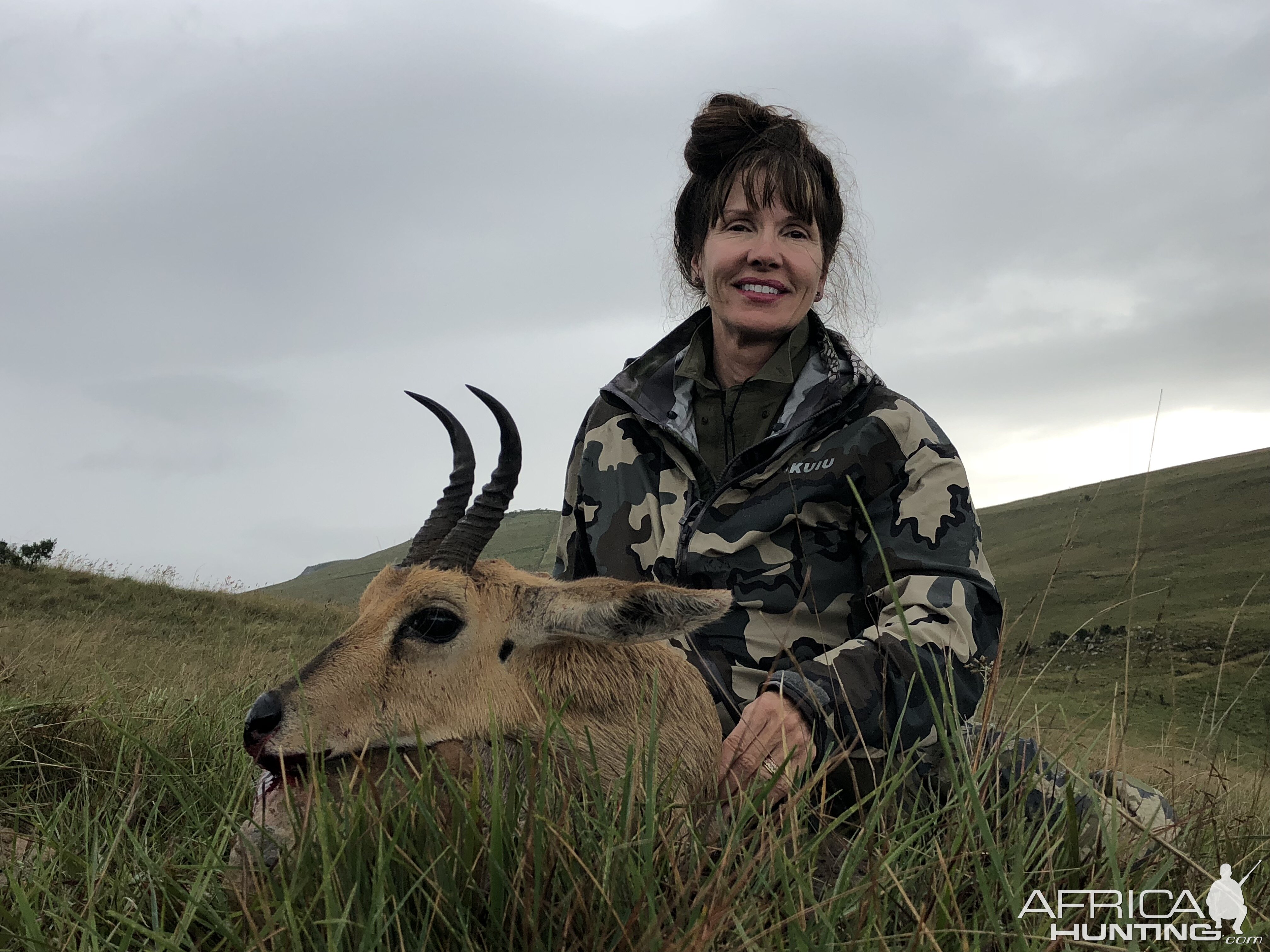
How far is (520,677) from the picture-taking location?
316cm

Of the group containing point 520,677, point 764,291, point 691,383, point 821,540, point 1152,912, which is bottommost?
point 1152,912

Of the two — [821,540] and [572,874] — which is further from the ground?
[821,540]

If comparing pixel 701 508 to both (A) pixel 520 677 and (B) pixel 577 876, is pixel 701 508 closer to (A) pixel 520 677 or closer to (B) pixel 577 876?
(A) pixel 520 677

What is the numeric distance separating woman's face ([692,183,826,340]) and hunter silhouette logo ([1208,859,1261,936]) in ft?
10.2

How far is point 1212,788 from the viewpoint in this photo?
5316 millimetres

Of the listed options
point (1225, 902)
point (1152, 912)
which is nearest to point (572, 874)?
point (1152, 912)

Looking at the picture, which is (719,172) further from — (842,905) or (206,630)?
(206,630)

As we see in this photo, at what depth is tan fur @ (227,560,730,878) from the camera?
9.41 feet

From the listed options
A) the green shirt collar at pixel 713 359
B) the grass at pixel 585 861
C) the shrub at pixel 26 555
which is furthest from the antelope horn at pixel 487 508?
the shrub at pixel 26 555

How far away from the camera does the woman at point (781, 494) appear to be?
3.33 metres

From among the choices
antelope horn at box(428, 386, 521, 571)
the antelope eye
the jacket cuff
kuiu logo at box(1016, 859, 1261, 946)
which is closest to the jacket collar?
antelope horn at box(428, 386, 521, 571)

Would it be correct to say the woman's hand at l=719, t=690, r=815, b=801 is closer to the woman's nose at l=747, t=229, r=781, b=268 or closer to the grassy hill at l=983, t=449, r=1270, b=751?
the grassy hill at l=983, t=449, r=1270, b=751

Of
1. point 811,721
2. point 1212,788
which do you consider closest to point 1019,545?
point 1212,788

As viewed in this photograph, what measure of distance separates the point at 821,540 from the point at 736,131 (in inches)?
94.3
